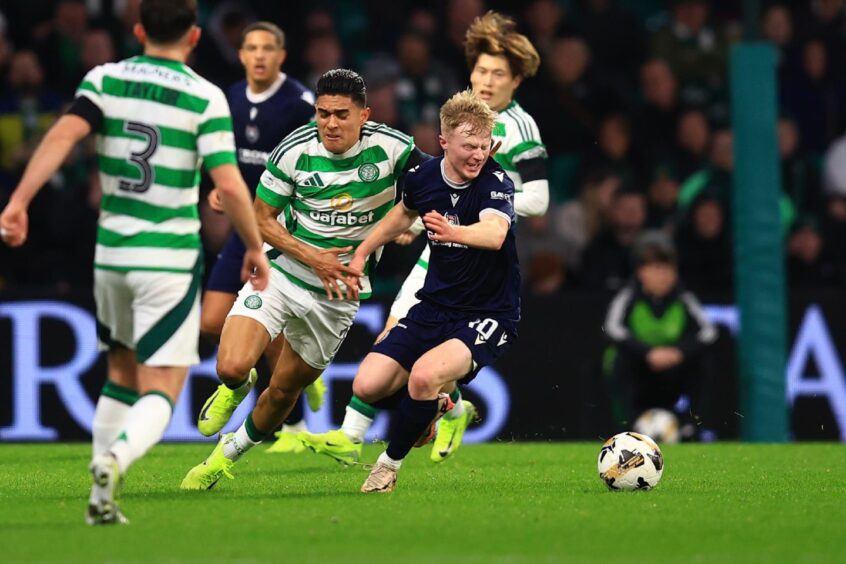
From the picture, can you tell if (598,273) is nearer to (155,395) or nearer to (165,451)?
(165,451)

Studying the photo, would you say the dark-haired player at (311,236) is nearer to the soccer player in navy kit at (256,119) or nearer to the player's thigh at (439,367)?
the player's thigh at (439,367)

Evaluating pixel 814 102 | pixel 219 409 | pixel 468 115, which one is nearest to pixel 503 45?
pixel 468 115

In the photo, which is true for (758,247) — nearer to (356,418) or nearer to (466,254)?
(356,418)

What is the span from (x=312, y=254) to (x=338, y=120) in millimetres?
666

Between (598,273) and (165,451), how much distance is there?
13.6 feet

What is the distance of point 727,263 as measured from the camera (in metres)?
13.4

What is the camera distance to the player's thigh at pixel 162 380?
6.43 meters

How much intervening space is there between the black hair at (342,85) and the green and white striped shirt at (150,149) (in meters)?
1.52

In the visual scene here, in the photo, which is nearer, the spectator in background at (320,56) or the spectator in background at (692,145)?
the spectator in background at (320,56)

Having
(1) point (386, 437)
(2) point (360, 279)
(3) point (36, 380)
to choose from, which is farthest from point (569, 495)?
(3) point (36, 380)

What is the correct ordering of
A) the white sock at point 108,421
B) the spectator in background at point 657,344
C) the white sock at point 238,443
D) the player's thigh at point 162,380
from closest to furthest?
the player's thigh at point 162,380
the white sock at point 108,421
the white sock at point 238,443
the spectator in background at point 657,344

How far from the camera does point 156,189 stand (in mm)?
6391

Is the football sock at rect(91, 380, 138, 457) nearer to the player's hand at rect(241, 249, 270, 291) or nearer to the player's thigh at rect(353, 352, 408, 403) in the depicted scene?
the player's hand at rect(241, 249, 270, 291)

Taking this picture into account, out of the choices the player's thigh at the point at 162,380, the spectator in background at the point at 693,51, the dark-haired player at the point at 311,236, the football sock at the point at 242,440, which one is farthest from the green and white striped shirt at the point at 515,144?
the spectator in background at the point at 693,51
